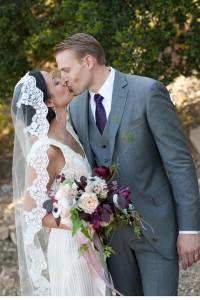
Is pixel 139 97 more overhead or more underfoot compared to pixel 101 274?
more overhead

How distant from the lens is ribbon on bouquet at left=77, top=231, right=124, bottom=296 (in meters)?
3.58

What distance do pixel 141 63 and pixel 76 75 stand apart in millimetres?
2614

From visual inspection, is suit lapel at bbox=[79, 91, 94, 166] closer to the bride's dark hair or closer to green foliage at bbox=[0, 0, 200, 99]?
the bride's dark hair

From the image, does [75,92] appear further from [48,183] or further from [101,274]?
[101,274]

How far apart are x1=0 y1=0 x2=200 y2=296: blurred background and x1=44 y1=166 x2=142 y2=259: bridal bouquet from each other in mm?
2394

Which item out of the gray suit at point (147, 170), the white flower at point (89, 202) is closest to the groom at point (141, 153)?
the gray suit at point (147, 170)

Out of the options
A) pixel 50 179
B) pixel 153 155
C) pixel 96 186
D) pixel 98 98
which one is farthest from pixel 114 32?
pixel 96 186

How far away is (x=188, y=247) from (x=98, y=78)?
3.27ft

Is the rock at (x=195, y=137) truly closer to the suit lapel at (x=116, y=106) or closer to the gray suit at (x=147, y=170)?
the gray suit at (x=147, y=170)

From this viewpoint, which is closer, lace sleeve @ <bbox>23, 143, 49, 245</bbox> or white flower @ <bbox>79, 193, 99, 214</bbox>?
white flower @ <bbox>79, 193, 99, 214</bbox>

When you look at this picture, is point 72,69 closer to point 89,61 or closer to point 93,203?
point 89,61

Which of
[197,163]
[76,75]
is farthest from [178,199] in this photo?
[197,163]

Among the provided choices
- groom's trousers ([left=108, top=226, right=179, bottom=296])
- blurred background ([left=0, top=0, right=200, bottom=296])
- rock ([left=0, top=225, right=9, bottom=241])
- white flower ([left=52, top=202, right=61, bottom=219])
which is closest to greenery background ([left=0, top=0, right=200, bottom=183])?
blurred background ([left=0, top=0, right=200, bottom=296])

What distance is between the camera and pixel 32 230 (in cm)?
358
